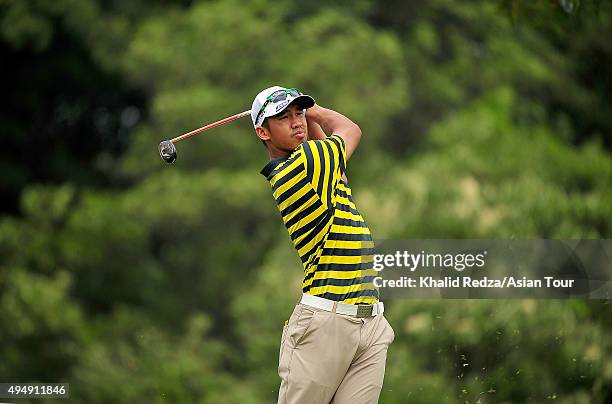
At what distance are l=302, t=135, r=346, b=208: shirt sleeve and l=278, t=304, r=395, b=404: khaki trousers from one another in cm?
45

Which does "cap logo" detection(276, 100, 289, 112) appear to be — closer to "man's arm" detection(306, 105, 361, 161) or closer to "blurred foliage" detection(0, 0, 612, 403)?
"man's arm" detection(306, 105, 361, 161)

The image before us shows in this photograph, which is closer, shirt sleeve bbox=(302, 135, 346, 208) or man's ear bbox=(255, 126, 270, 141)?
shirt sleeve bbox=(302, 135, 346, 208)

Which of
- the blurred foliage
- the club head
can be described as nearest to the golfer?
the club head

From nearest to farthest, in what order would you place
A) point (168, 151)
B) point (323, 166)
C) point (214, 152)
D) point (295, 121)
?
point (323, 166) < point (295, 121) < point (168, 151) < point (214, 152)

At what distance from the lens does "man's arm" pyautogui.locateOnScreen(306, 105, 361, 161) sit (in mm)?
4492

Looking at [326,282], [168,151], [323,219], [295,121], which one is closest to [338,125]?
[295,121]

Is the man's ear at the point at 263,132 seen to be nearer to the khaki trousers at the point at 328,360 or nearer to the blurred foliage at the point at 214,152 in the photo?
the khaki trousers at the point at 328,360

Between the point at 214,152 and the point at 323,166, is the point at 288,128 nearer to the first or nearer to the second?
the point at 323,166

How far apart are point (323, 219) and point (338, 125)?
0.47 meters

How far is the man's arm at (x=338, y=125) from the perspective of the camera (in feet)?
14.7

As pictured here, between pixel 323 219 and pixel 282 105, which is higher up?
pixel 282 105

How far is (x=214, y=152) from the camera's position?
19531 mm

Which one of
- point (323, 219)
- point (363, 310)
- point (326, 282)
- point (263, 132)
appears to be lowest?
point (363, 310)

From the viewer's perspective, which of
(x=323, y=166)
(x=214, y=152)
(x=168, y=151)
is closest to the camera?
(x=323, y=166)
